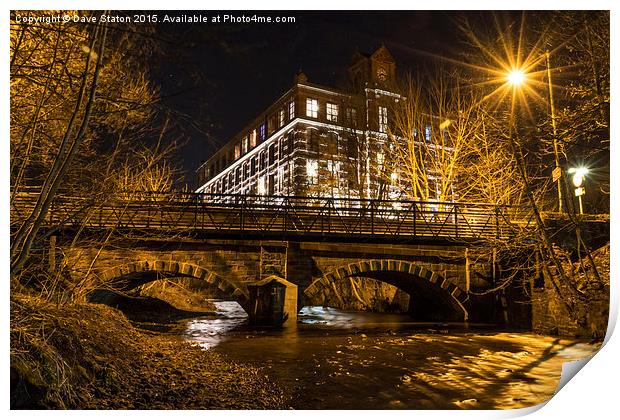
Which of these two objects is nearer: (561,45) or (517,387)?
(517,387)

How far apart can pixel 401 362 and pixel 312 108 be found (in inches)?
1481

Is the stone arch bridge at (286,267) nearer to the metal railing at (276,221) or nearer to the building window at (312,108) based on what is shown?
the metal railing at (276,221)

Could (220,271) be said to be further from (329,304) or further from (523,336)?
(329,304)

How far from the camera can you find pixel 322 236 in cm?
1880

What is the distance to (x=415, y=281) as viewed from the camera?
22.0 metres

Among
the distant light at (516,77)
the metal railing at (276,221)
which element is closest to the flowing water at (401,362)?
the metal railing at (276,221)

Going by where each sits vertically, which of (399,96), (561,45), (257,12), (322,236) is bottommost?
(322,236)

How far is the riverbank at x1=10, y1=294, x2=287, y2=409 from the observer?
569 cm

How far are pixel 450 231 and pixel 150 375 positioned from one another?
633 inches

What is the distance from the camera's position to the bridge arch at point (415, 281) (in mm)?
19125

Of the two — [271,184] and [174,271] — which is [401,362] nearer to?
[174,271]

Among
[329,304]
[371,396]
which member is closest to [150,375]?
[371,396]

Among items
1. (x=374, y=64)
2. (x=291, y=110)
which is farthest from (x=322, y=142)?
(x=374, y=64)
